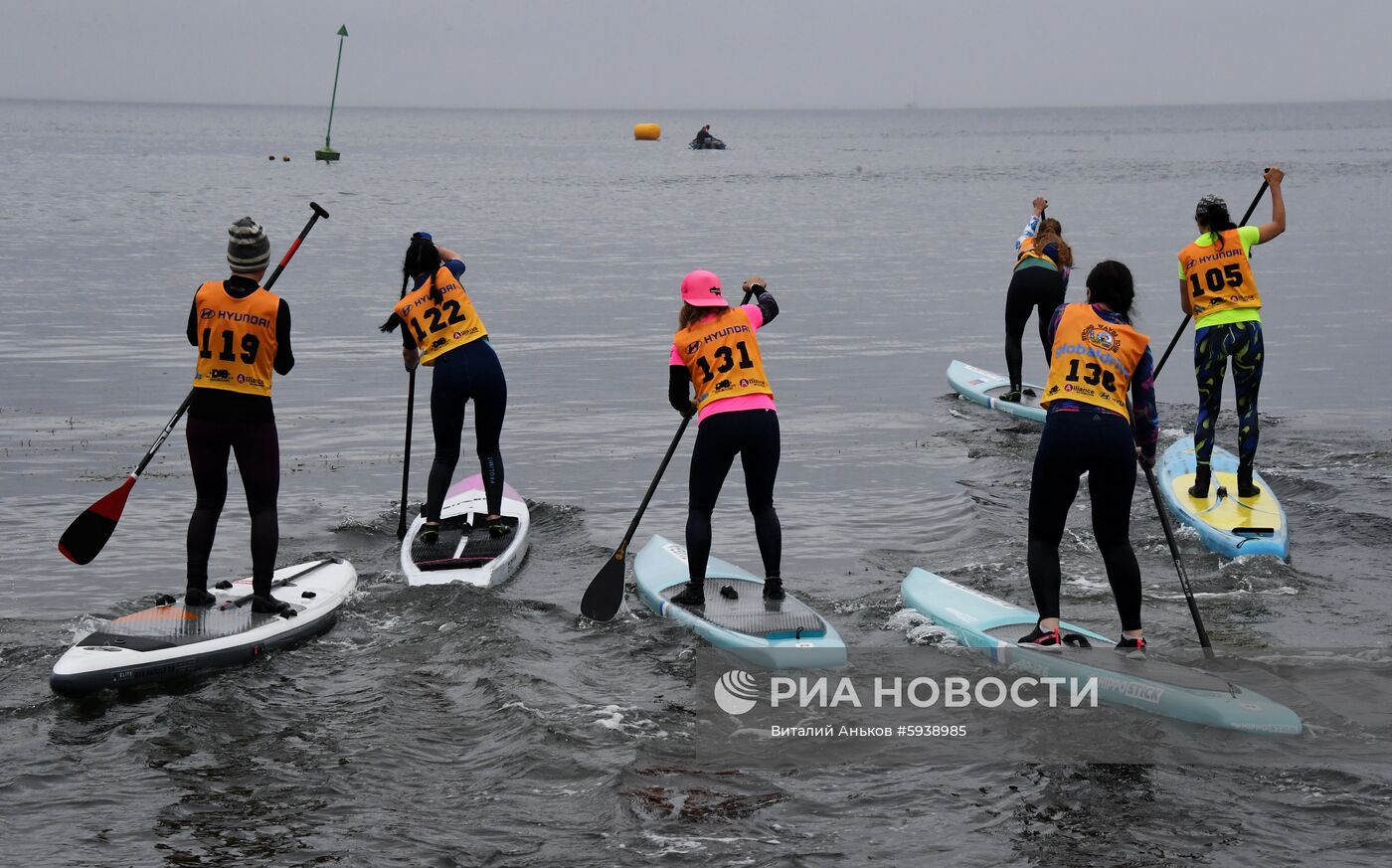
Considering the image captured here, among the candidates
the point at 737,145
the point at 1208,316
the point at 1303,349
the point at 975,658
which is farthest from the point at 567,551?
the point at 737,145

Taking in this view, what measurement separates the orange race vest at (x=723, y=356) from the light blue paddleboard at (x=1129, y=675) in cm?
185

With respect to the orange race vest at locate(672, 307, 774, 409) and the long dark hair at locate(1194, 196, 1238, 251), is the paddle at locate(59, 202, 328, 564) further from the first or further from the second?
the long dark hair at locate(1194, 196, 1238, 251)

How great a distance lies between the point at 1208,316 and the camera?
9984mm

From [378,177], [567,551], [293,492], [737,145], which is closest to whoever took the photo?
[567,551]

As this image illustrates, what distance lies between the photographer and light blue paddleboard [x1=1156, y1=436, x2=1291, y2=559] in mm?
9391

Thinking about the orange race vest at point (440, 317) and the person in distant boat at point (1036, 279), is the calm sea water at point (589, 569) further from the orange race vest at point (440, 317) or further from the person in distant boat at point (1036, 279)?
the orange race vest at point (440, 317)

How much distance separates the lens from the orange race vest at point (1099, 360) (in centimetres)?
681

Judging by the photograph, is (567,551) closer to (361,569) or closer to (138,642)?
(361,569)

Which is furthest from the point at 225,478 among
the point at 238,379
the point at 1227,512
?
the point at 1227,512

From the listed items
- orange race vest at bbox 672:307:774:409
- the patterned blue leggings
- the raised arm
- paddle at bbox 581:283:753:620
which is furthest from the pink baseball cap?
the raised arm

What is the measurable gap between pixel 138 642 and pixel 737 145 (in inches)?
4986

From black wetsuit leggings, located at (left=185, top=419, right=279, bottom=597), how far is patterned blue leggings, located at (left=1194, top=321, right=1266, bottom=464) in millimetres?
6552

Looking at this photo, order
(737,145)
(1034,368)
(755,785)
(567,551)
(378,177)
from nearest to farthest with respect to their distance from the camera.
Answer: (755,785) → (567,551) → (1034,368) → (378,177) → (737,145)

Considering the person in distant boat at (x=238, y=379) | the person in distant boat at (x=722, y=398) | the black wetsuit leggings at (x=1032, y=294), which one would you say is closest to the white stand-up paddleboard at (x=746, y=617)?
the person in distant boat at (x=722, y=398)
